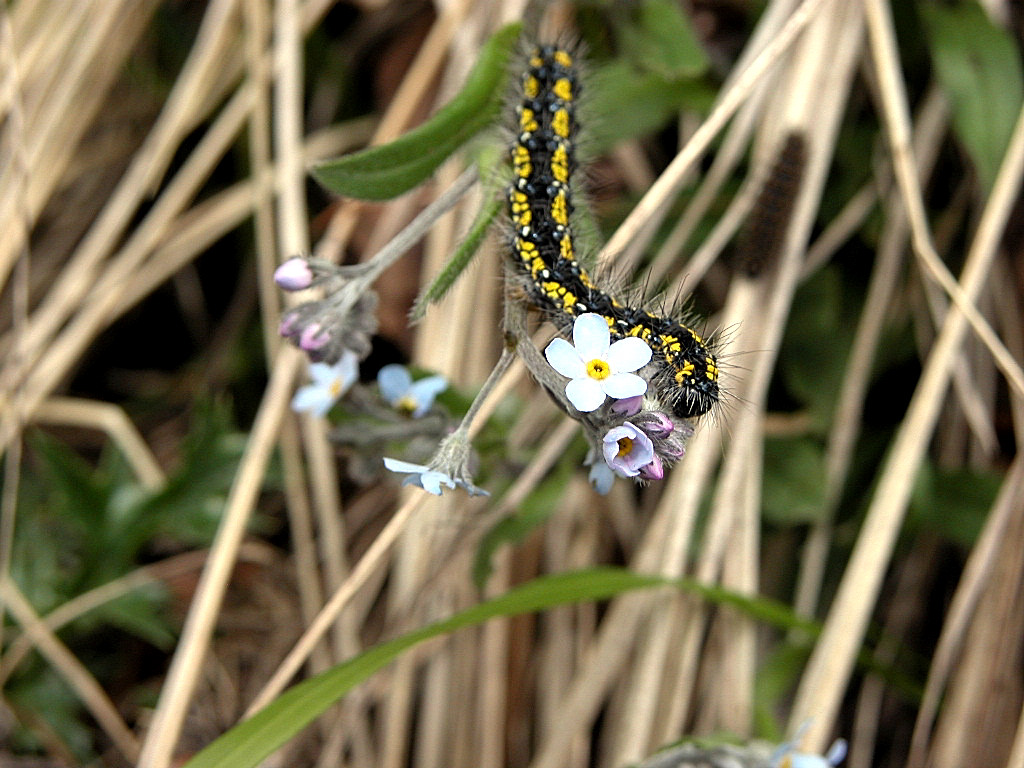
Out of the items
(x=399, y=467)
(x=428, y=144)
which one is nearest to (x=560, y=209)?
(x=428, y=144)

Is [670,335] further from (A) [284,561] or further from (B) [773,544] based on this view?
(A) [284,561]

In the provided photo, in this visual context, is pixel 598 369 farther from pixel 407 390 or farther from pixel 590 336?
pixel 407 390

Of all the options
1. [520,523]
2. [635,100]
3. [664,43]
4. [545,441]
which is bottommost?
[520,523]

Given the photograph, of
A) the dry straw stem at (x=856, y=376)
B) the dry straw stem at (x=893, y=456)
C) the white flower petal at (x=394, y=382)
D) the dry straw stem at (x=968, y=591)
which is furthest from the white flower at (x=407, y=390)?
the dry straw stem at (x=968, y=591)

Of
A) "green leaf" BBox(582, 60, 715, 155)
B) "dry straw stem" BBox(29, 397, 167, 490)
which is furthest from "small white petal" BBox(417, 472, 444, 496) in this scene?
"dry straw stem" BBox(29, 397, 167, 490)

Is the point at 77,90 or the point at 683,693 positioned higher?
the point at 77,90

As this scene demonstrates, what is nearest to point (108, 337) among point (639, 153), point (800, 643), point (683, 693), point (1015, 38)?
point (639, 153)

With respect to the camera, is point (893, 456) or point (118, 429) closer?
point (893, 456)

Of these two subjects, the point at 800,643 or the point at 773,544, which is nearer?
the point at 800,643
